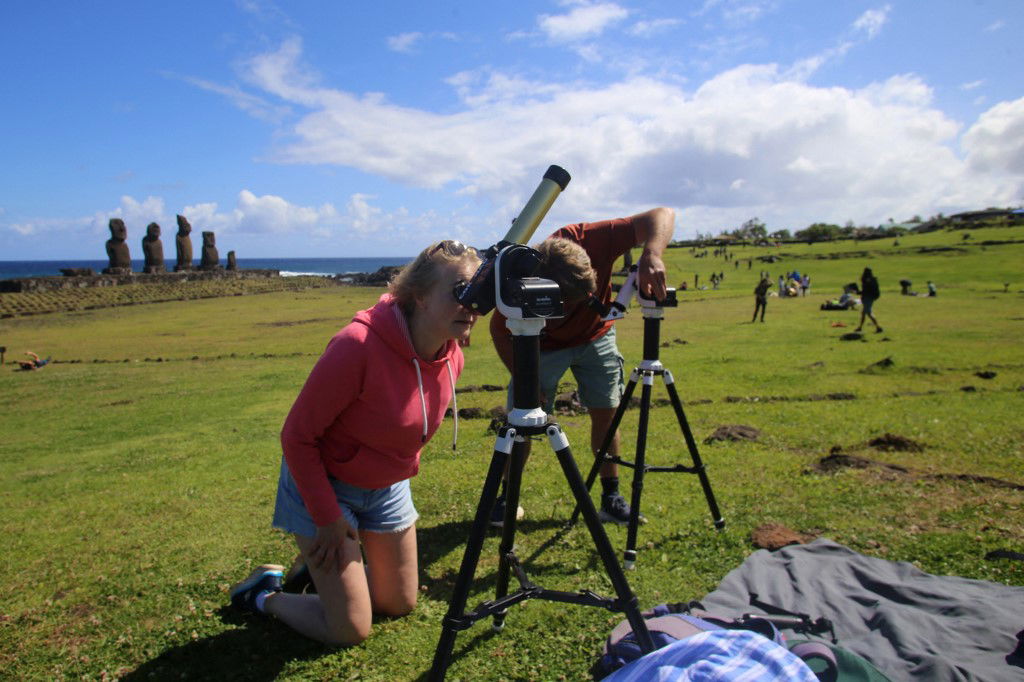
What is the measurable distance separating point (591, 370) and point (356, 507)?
234cm

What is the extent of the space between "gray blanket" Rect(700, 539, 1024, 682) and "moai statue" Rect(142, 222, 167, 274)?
174 ft

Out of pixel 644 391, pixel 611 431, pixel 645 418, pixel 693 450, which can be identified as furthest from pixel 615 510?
pixel 644 391

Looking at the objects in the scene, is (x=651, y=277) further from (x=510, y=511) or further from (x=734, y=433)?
(x=734, y=433)

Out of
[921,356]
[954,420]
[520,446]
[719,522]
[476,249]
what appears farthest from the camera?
[921,356]

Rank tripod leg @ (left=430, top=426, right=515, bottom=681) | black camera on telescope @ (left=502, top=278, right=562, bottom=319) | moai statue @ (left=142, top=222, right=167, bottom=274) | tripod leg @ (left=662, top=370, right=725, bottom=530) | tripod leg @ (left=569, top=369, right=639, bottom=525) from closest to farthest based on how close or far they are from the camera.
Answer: black camera on telescope @ (left=502, top=278, right=562, bottom=319) → tripod leg @ (left=430, top=426, right=515, bottom=681) → tripod leg @ (left=662, top=370, right=725, bottom=530) → tripod leg @ (left=569, top=369, right=639, bottom=525) → moai statue @ (left=142, top=222, right=167, bottom=274)

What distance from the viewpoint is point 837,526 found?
16.4 ft

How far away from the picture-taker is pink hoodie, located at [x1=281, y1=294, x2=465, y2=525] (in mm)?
3309

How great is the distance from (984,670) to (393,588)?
120 inches

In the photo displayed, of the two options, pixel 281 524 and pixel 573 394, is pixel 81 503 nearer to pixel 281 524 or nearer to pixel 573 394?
pixel 281 524

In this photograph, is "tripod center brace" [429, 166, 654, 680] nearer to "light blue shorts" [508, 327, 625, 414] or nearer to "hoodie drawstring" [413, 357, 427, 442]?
"hoodie drawstring" [413, 357, 427, 442]

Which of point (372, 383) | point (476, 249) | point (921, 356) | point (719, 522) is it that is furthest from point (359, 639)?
point (921, 356)

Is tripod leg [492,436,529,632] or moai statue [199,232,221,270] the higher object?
moai statue [199,232,221,270]

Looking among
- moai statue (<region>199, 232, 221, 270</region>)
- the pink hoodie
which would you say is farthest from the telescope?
moai statue (<region>199, 232, 221, 270</region>)

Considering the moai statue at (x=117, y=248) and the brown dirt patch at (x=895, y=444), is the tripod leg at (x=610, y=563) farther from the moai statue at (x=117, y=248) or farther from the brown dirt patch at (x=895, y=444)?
the moai statue at (x=117, y=248)
